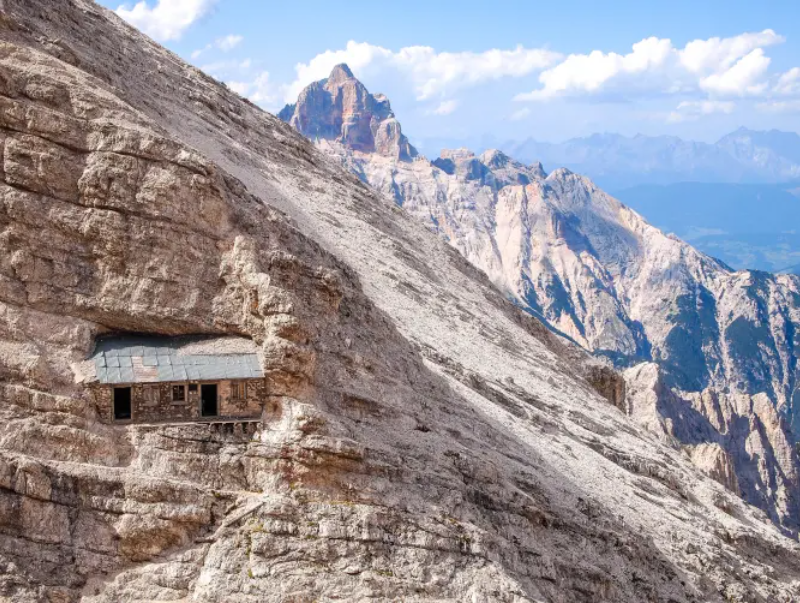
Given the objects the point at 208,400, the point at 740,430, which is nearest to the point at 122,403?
the point at 208,400

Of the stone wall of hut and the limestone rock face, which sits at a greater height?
the stone wall of hut

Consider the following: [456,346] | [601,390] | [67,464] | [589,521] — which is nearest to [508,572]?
[589,521]

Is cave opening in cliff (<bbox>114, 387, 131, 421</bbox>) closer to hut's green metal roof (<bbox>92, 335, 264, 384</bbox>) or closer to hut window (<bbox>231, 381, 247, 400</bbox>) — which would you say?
hut's green metal roof (<bbox>92, 335, 264, 384</bbox>)

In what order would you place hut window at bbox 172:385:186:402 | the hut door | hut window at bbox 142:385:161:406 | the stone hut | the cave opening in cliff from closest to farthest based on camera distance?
the stone hut < the cave opening in cliff < hut window at bbox 142:385:161:406 < hut window at bbox 172:385:186:402 < the hut door

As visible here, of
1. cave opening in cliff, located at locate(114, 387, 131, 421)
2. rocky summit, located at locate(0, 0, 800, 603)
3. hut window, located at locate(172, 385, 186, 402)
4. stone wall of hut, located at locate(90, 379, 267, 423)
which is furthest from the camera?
hut window, located at locate(172, 385, 186, 402)

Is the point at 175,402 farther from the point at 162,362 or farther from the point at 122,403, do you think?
the point at 122,403

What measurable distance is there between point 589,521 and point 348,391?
41.6ft

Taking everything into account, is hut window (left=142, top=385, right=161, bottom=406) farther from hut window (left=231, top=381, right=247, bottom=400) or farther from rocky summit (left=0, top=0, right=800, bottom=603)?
hut window (left=231, top=381, right=247, bottom=400)

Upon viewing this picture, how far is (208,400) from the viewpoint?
119 feet

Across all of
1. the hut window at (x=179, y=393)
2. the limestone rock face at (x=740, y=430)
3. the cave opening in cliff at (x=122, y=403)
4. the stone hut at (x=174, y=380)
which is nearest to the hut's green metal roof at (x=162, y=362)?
the stone hut at (x=174, y=380)

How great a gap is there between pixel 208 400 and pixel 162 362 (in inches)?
82.4

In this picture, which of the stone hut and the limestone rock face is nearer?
the stone hut

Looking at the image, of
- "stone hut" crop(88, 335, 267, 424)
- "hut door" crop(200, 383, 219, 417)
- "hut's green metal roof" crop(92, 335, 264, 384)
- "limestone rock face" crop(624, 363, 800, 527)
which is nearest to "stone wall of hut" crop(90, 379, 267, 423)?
"stone hut" crop(88, 335, 267, 424)

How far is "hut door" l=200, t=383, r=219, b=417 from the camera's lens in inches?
1416
